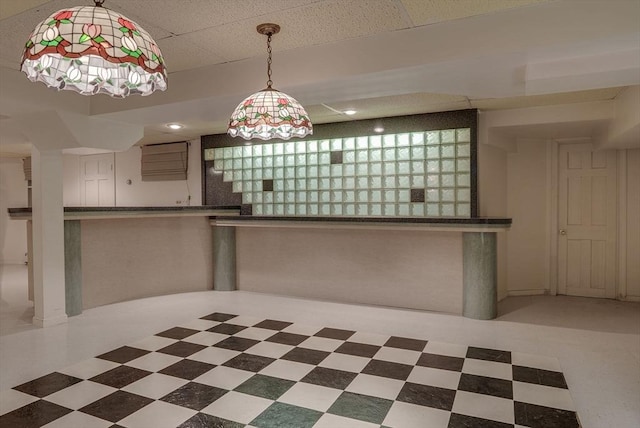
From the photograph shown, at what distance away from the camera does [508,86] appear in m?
2.74

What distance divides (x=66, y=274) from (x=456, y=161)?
4239 mm

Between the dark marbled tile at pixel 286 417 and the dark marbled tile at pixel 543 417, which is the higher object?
the dark marbled tile at pixel 286 417

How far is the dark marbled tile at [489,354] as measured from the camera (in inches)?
117

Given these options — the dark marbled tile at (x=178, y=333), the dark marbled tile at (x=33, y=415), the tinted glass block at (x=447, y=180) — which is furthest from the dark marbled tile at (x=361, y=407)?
the tinted glass block at (x=447, y=180)

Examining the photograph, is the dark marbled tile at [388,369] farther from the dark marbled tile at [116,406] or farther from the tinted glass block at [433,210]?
the tinted glass block at [433,210]

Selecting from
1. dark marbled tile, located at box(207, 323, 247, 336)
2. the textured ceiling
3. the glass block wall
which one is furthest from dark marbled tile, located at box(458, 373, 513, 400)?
the glass block wall

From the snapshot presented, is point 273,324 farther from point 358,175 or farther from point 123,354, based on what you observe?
point 358,175

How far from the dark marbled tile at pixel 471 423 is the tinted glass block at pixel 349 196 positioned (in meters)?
3.19

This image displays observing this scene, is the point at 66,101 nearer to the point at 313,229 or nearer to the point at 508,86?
the point at 313,229

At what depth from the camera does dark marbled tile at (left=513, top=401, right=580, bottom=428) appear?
6.84ft

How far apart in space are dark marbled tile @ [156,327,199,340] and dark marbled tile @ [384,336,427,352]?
1700 millimetres

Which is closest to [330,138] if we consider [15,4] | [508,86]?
[508,86]

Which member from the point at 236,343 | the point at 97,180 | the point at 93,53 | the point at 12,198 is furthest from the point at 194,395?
the point at 12,198

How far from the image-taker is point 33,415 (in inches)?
85.9
